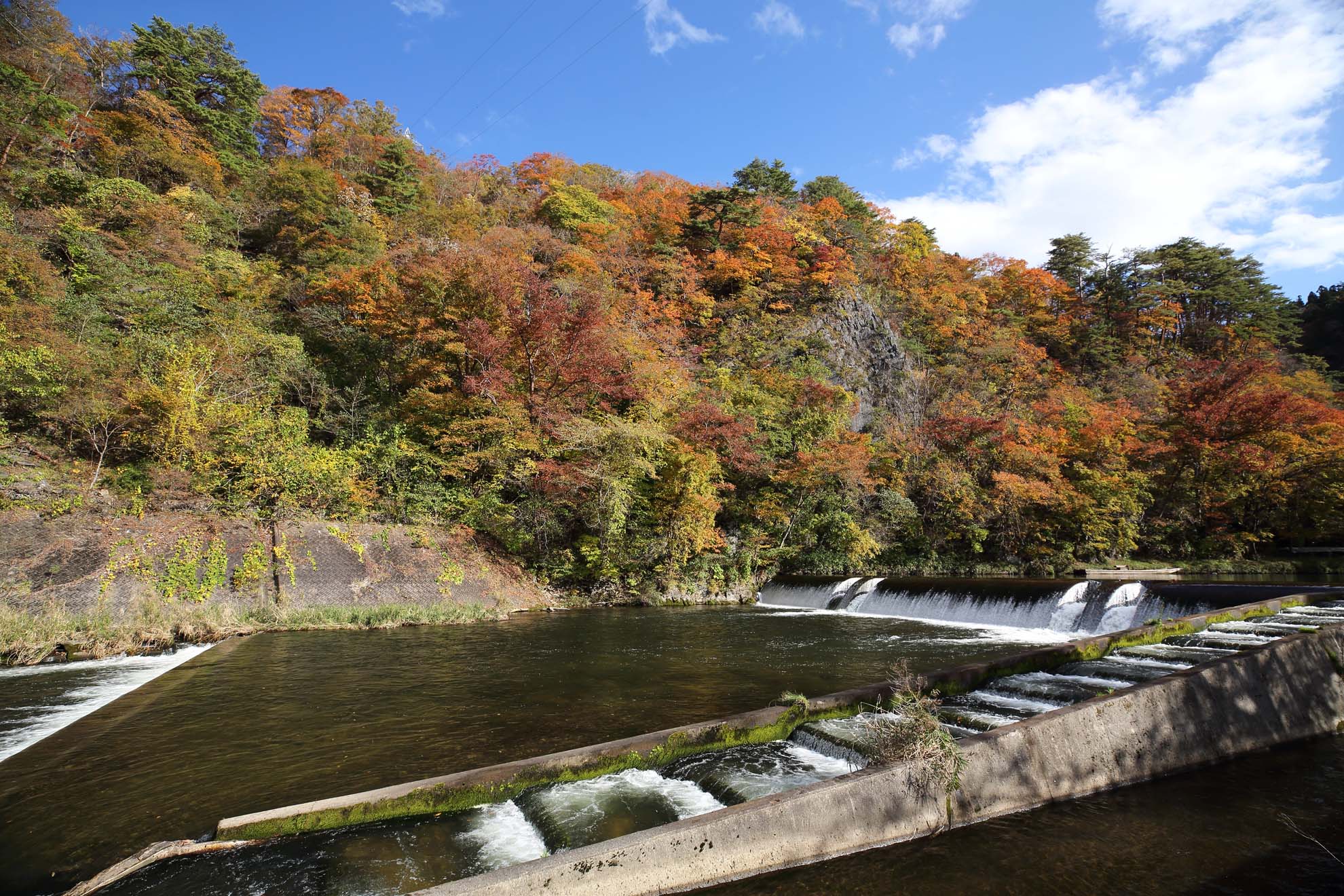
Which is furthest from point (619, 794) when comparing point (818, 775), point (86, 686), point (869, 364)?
point (869, 364)

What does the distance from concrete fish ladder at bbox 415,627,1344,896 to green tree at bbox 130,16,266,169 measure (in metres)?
37.6

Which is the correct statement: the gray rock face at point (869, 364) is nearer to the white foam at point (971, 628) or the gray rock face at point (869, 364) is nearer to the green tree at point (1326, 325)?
the white foam at point (971, 628)

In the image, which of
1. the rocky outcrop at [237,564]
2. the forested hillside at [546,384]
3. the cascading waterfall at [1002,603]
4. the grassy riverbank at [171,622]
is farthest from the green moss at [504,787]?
the forested hillside at [546,384]

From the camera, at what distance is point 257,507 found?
568 inches

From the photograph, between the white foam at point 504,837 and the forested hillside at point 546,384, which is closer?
the white foam at point 504,837

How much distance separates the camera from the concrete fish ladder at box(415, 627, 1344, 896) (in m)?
3.40

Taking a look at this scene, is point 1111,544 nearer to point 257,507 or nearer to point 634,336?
point 634,336

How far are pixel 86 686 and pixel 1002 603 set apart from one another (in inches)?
623

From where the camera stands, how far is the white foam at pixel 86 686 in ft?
20.1

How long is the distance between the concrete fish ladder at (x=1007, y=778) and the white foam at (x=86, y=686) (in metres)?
6.20

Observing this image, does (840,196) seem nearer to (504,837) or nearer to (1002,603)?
(1002,603)

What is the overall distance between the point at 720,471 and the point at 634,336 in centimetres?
648

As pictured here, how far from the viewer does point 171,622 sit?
11086 millimetres

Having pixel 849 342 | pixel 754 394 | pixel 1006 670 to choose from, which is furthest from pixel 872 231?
pixel 1006 670
